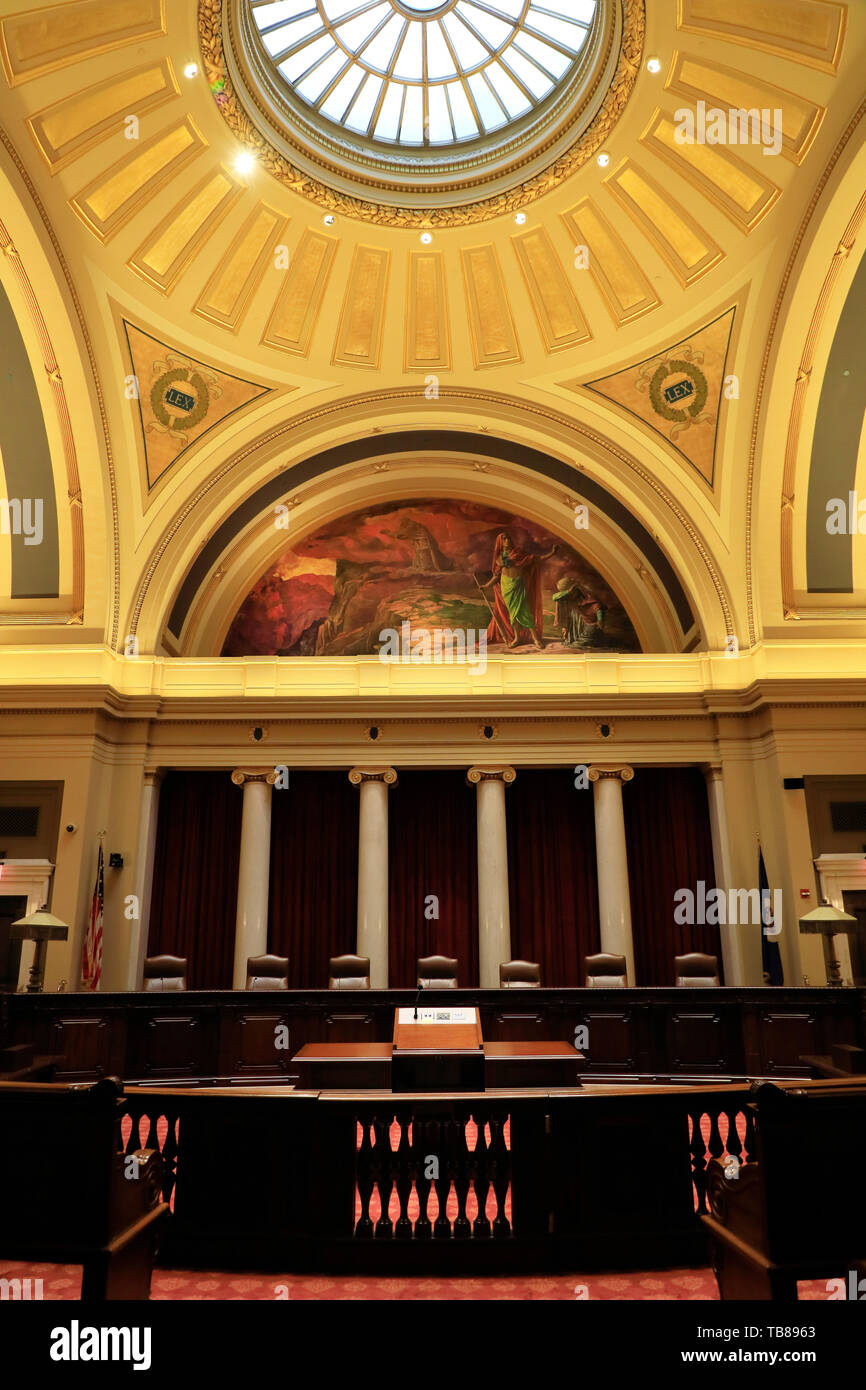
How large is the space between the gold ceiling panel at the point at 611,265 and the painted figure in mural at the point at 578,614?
4439mm

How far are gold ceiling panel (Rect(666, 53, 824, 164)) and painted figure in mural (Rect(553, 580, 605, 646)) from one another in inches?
274

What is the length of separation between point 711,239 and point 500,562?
5911 mm

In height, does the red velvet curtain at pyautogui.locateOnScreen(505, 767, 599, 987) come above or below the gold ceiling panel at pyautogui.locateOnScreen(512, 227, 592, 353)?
below

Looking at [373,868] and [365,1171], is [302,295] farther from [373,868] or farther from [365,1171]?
[365,1171]

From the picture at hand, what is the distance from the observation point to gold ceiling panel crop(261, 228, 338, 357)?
1313cm

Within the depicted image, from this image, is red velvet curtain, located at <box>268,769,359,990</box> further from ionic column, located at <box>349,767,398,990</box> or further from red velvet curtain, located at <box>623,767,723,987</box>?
red velvet curtain, located at <box>623,767,723,987</box>

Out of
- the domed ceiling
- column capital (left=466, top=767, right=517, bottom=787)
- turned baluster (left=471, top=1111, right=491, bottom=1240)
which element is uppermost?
the domed ceiling

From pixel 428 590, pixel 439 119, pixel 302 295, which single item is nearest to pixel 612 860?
pixel 428 590

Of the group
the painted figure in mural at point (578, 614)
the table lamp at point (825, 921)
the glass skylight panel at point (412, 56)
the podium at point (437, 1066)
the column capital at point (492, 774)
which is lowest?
the podium at point (437, 1066)

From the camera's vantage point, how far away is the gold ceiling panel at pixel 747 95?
10.8m

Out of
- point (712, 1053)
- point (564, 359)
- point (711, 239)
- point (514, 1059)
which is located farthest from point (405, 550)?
point (514, 1059)

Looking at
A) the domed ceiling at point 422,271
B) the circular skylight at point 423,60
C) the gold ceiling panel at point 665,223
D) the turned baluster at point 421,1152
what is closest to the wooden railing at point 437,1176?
the turned baluster at point 421,1152

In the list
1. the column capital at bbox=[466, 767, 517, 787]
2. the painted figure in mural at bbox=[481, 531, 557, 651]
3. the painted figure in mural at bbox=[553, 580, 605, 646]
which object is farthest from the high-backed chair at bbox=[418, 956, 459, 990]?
the painted figure in mural at bbox=[553, 580, 605, 646]

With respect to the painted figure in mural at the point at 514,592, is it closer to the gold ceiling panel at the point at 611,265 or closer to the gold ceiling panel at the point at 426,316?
the gold ceiling panel at the point at 426,316
